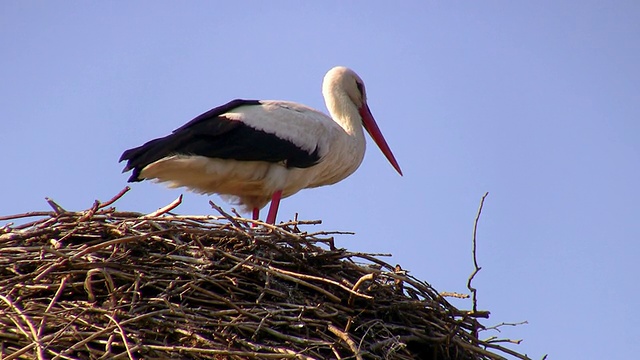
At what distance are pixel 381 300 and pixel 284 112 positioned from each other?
121 inches

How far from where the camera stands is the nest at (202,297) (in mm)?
4426

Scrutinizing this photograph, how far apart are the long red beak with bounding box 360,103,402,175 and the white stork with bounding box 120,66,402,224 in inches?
26.8

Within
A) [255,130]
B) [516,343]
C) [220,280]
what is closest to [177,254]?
[220,280]

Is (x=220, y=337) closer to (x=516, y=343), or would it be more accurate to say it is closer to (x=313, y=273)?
(x=313, y=273)

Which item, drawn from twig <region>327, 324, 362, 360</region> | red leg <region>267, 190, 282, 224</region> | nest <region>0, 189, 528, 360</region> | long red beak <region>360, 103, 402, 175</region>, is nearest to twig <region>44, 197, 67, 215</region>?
nest <region>0, 189, 528, 360</region>

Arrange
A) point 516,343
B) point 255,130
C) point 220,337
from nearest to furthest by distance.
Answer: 1. point 220,337
2. point 516,343
3. point 255,130

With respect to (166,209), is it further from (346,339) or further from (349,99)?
(349,99)

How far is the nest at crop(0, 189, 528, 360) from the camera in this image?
443cm

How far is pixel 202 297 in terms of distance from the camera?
15.5 ft

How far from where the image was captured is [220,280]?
15.6 feet

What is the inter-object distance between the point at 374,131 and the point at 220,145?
6.27 feet

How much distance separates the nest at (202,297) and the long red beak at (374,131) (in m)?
3.91

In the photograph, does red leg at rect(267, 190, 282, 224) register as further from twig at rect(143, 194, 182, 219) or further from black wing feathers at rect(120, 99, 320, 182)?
twig at rect(143, 194, 182, 219)

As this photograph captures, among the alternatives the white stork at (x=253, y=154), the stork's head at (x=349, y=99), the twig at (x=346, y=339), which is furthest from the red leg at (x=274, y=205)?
the twig at (x=346, y=339)
